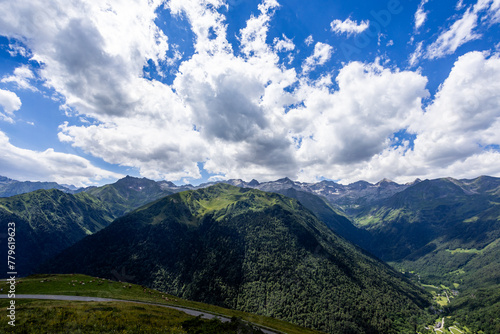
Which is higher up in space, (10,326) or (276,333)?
(10,326)

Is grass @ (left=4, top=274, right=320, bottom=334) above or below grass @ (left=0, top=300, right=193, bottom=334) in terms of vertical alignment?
below

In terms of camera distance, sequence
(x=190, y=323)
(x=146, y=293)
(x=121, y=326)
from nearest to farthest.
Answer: (x=121, y=326) < (x=190, y=323) < (x=146, y=293)

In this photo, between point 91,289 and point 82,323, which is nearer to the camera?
point 82,323

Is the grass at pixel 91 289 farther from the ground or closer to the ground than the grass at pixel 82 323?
closer to the ground

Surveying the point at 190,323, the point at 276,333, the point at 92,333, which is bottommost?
the point at 276,333

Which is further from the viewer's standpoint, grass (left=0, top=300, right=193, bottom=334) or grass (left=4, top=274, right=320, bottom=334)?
grass (left=4, top=274, right=320, bottom=334)

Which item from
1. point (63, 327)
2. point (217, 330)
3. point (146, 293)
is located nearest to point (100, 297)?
point (146, 293)

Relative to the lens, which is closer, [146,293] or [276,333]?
[276,333]

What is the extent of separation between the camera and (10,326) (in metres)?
35.9

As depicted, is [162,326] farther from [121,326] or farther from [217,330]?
[217,330]

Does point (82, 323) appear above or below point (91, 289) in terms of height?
above

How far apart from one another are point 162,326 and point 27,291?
83.9m

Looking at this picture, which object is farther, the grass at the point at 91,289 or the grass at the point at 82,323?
the grass at the point at 91,289

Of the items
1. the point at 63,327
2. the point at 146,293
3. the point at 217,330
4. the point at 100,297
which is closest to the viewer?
the point at 63,327
